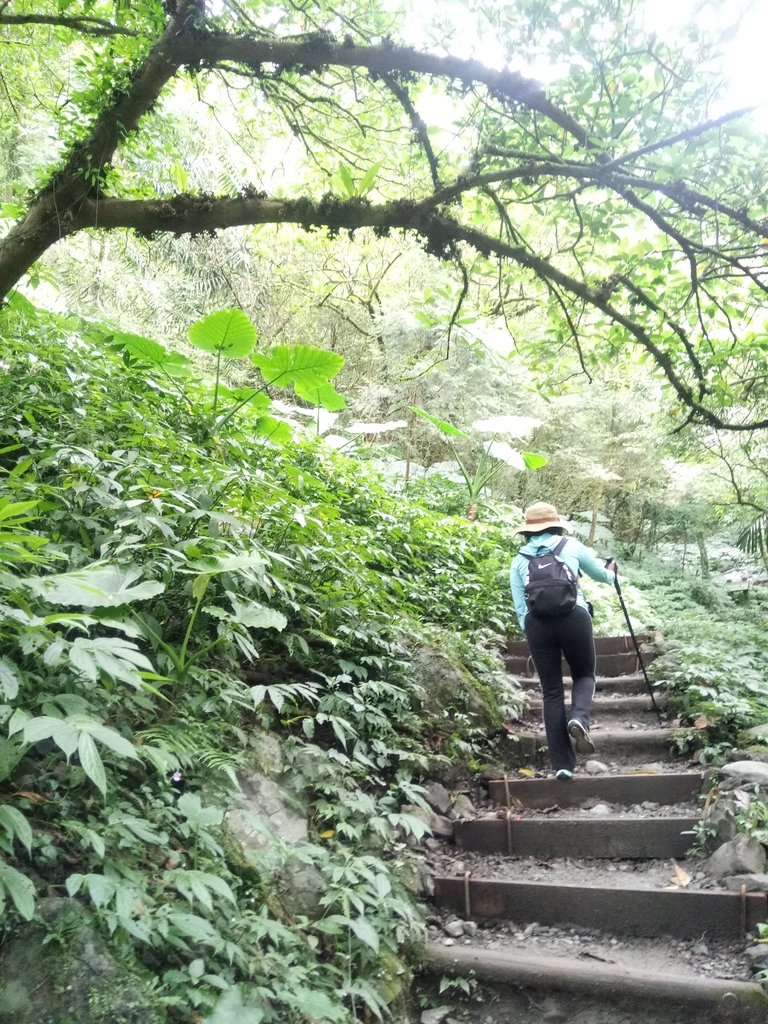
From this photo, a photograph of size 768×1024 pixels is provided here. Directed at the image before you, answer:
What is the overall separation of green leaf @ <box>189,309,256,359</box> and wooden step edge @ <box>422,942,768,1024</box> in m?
3.80

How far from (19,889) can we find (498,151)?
3919 millimetres

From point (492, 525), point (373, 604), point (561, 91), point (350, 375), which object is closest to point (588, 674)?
point (373, 604)

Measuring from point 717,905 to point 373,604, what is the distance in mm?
2420

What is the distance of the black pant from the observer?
4180mm

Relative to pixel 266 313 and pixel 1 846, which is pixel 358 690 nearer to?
pixel 1 846

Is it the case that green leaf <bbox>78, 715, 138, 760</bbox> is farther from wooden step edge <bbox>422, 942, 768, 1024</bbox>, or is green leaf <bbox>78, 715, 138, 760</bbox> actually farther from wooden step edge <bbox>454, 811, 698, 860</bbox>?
wooden step edge <bbox>454, 811, 698, 860</bbox>

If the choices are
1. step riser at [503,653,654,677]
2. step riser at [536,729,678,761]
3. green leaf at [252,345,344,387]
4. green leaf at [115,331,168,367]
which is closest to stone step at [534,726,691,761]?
step riser at [536,729,678,761]

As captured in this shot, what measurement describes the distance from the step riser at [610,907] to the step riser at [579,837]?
464 mm

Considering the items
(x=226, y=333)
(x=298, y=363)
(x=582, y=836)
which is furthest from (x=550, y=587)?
(x=226, y=333)

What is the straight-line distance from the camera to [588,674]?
4320mm

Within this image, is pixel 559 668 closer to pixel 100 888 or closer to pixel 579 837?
pixel 579 837

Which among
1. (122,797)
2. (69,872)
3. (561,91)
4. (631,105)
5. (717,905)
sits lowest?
(717,905)

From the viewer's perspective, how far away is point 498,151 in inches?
150

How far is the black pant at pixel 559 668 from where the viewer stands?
4.18 m
